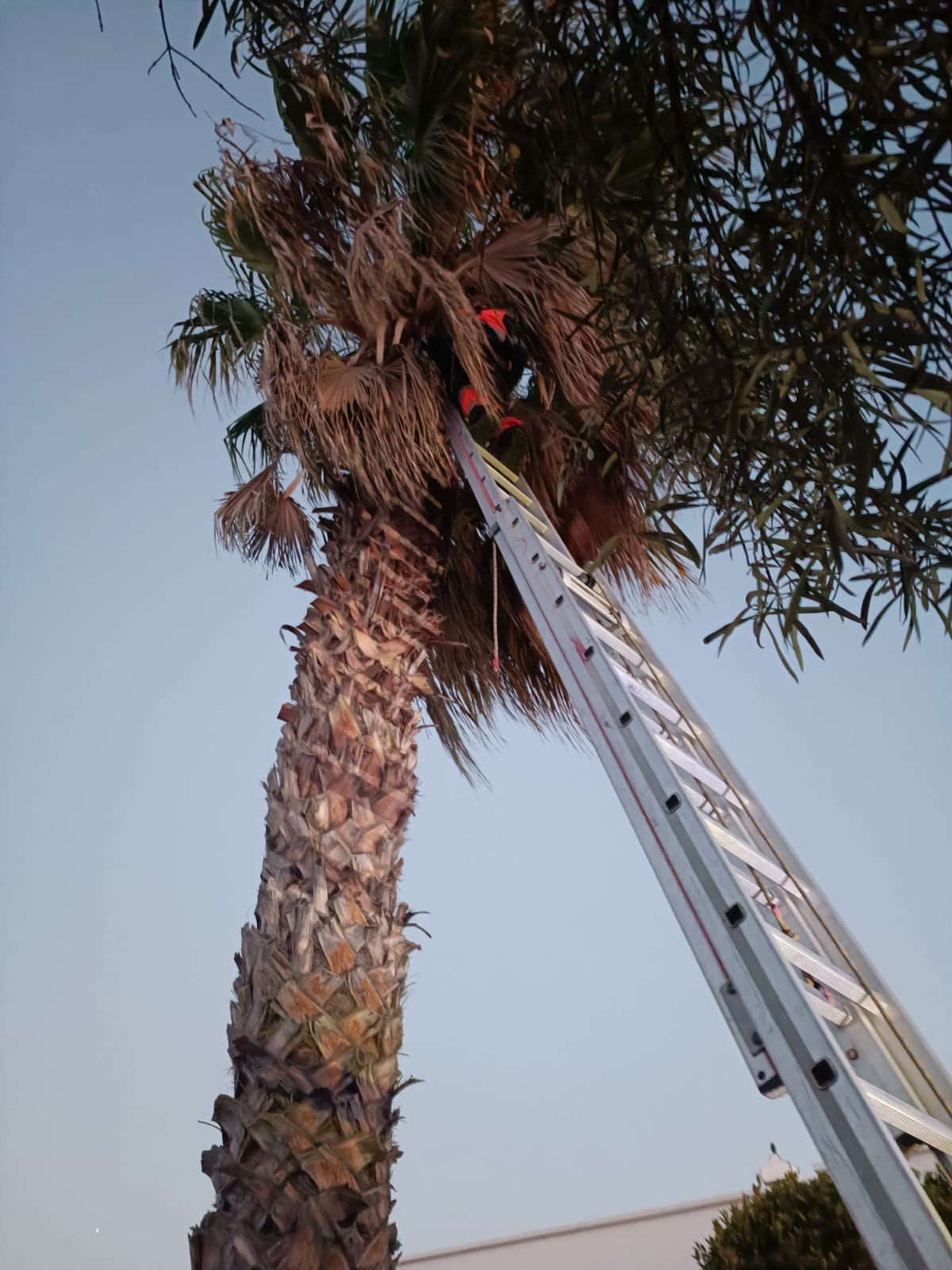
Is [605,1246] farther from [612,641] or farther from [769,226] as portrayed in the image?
[769,226]

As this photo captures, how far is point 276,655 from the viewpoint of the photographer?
53.4 feet

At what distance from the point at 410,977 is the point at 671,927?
44.0 ft

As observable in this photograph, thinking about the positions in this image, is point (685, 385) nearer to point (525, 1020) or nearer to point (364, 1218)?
point (364, 1218)

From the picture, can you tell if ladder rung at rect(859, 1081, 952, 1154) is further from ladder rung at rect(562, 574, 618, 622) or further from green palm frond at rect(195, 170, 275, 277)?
green palm frond at rect(195, 170, 275, 277)

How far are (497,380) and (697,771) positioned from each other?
2.61m

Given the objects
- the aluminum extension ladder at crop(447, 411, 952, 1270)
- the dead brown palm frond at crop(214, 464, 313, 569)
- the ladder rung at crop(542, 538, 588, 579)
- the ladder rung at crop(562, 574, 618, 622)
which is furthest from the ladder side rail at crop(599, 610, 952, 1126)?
the dead brown palm frond at crop(214, 464, 313, 569)

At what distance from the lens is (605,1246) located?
700cm

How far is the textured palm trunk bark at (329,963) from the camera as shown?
2490 mm

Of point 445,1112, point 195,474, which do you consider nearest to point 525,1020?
point 445,1112

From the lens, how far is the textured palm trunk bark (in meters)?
2.49

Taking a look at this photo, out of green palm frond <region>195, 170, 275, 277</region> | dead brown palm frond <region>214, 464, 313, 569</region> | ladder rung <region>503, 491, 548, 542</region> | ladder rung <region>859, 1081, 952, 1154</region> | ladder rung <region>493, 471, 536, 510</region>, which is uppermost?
green palm frond <region>195, 170, 275, 277</region>

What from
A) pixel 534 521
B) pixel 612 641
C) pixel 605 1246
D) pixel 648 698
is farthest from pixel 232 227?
pixel 605 1246

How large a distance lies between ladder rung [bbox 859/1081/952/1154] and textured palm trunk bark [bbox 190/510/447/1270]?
162 cm

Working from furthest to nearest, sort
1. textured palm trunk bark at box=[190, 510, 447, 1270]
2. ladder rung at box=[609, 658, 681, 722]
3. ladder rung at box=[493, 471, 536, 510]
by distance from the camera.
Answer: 1. ladder rung at box=[493, 471, 536, 510]
2. ladder rung at box=[609, 658, 681, 722]
3. textured palm trunk bark at box=[190, 510, 447, 1270]
